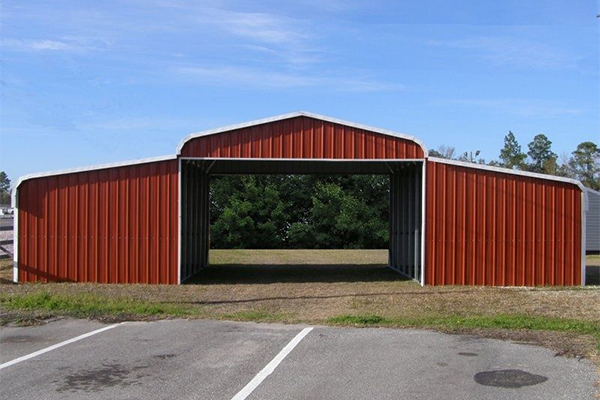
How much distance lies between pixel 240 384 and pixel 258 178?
3294cm

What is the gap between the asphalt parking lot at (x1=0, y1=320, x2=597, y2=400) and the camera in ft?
21.4

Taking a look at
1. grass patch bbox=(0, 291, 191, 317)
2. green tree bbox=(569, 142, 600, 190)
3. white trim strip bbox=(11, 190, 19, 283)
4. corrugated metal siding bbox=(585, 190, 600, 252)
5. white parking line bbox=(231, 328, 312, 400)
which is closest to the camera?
white parking line bbox=(231, 328, 312, 400)

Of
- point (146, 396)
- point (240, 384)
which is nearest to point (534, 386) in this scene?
point (240, 384)

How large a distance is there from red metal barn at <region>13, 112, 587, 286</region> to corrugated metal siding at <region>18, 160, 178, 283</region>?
0.03 metres

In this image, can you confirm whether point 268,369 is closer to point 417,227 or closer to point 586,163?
point 417,227

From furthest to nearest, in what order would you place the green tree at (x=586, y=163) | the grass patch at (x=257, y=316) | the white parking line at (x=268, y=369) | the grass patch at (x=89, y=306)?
the green tree at (x=586, y=163)
the grass patch at (x=89, y=306)
the grass patch at (x=257, y=316)
the white parking line at (x=268, y=369)

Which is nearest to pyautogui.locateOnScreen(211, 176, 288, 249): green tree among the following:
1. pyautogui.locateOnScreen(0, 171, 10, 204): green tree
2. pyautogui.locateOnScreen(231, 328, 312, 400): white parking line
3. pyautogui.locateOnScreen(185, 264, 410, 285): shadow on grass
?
pyautogui.locateOnScreen(185, 264, 410, 285): shadow on grass

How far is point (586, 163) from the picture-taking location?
194ft

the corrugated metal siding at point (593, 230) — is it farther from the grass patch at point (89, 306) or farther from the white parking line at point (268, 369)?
the white parking line at point (268, 369)

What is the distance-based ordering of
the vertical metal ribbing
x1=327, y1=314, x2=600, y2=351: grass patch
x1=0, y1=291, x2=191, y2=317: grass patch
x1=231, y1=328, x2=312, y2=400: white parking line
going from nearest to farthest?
x1=231, y1=328, x2=312, y2=400: white parking line, x1=327, y1=314, x2=600, y2=351: grass patch, x1=0, y1=291, x2=191, y2=317: grass patch, the vertical metal ribbing

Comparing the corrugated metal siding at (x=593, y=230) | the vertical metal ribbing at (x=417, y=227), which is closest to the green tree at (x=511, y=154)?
the corrugated metal siding at (x=593, y=230)

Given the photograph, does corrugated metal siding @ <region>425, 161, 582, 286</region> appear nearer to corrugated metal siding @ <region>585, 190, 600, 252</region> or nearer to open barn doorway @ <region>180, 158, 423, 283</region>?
open barn doorway @ <region>180, 158, 423, 283</region>

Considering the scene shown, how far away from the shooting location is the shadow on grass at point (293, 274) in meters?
19.0

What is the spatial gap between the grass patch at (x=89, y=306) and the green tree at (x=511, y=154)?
57348mm
